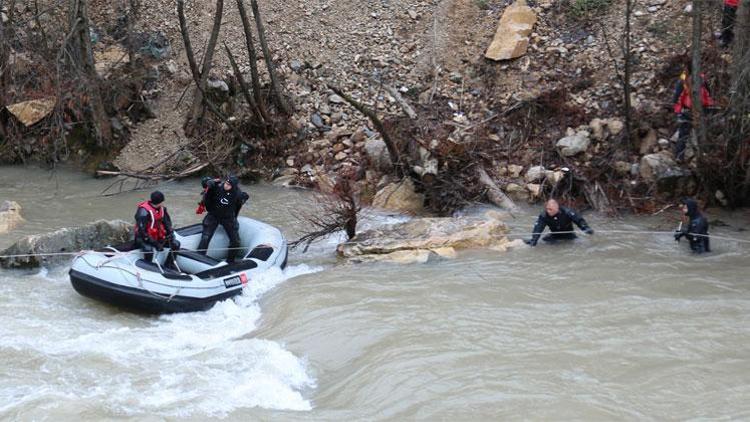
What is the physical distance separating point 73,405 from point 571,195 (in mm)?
9337

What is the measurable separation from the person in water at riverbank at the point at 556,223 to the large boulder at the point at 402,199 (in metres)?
2.86

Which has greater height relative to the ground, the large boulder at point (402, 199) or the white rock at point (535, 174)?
the white rock at point (535, 174)


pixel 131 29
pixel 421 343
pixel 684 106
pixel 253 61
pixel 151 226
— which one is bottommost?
pixel 421 343

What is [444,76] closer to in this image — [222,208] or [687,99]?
[687,99]

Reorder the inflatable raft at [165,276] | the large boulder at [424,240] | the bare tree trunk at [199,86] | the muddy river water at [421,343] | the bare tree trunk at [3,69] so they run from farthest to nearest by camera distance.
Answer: the bare tree trunk at [3,69] < the bare tree trunk at [199,86] < the large boulder at [424,240] < the inflatable raft at [165,276] < the muddy river water at [421,343]

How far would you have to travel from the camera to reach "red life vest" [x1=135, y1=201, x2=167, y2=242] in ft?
30.1

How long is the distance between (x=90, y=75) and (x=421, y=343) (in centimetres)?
1207

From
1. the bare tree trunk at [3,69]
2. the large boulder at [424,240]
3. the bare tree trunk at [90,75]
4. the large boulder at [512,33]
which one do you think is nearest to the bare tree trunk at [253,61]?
the bare tree trunk at [90,75]

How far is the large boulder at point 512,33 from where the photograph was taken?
15.8 metres

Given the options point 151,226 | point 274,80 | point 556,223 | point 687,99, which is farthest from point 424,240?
point 274,80

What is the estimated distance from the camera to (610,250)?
1018 centimetres

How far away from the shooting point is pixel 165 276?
8.67 metres

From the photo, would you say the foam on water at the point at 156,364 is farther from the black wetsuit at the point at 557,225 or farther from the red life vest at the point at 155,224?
the black wetsuit at the point at 557,225

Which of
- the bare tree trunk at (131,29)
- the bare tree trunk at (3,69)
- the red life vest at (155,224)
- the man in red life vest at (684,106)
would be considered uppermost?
the bare tree trunk at (131,29)
